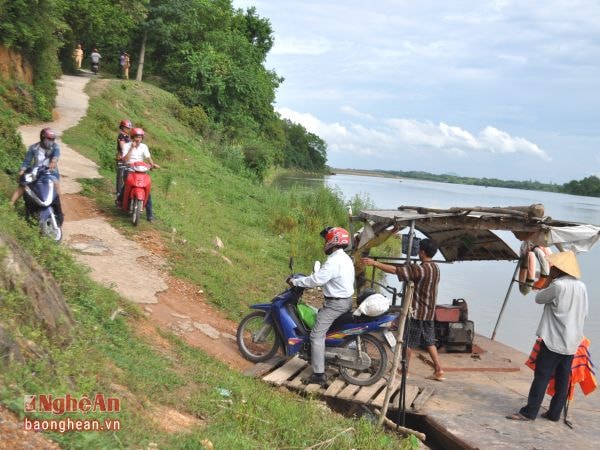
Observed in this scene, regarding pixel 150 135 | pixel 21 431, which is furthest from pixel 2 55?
pixel 21 431

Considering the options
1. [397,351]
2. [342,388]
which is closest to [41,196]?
[342,388]

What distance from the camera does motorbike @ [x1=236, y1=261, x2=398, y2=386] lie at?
626 centimetres

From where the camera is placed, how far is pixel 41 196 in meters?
7.26

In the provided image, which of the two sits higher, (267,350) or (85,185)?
(85,185)

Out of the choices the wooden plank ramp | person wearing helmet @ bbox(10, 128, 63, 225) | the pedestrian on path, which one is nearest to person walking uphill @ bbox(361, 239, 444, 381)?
the wooden plank ramp

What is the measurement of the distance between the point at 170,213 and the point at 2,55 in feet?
27.0

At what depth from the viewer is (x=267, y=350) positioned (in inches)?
292

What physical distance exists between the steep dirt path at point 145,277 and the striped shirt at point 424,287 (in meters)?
2.18

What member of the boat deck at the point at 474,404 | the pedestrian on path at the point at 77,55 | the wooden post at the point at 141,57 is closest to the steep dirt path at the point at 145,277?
the boat deck at the point at 474,404

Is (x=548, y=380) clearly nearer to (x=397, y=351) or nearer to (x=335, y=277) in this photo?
(x=397, y=351)

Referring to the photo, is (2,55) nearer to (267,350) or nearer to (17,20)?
(17,20)

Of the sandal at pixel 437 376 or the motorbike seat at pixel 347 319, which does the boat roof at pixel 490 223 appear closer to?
the motorbike seat at pixel 347 319

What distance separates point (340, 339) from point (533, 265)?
4900 mm

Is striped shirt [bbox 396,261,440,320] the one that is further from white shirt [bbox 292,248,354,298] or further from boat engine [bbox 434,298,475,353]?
boat engine [bbox 434,298,475,353]
